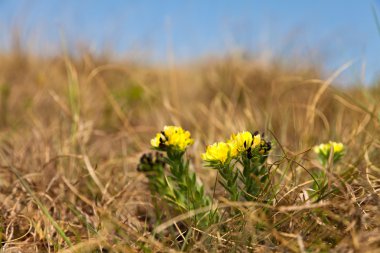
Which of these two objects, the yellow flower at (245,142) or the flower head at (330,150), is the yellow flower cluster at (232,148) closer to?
the yellow flower at (245,142)

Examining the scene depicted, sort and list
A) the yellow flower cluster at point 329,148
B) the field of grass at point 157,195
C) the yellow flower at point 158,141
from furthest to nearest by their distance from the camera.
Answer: the yellow flower cluster at point 329,148
the yellow flower at point 158,141
the field of grass at point 157,195

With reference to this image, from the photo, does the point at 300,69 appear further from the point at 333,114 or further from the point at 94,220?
the point at 94,220

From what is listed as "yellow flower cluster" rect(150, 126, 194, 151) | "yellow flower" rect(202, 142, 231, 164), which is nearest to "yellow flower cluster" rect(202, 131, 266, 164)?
"yellow flower" rect(202, 142, 231, 164)

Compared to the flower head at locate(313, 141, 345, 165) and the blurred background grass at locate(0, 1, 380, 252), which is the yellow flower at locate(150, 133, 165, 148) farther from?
Result: the flower head at locate(313, 141, 345, 165)

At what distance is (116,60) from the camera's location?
5.24 m

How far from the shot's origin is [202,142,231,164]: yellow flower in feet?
3.43

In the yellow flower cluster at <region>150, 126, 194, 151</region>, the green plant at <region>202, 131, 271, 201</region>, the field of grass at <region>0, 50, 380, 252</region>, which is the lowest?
the field of grass at <region>0, 50, 380, 252</region>

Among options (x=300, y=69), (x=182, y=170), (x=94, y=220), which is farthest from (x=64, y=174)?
(x=300, y=69)

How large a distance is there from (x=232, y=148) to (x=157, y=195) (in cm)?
46

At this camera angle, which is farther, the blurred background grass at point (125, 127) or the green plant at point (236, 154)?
the blurred background grass at point (125, 127)

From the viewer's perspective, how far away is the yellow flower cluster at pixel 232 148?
1045mm

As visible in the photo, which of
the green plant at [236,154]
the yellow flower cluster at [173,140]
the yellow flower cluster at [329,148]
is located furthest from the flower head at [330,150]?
the yellow flower cluster at [173,140]

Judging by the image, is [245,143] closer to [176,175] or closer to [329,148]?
[176,175]

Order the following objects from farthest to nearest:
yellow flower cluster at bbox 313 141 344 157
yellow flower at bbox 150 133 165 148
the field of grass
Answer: yellow flower cluster at bbox 313 141 344 157, yellow flower at bbox 150 133 165 148, the field of grass
